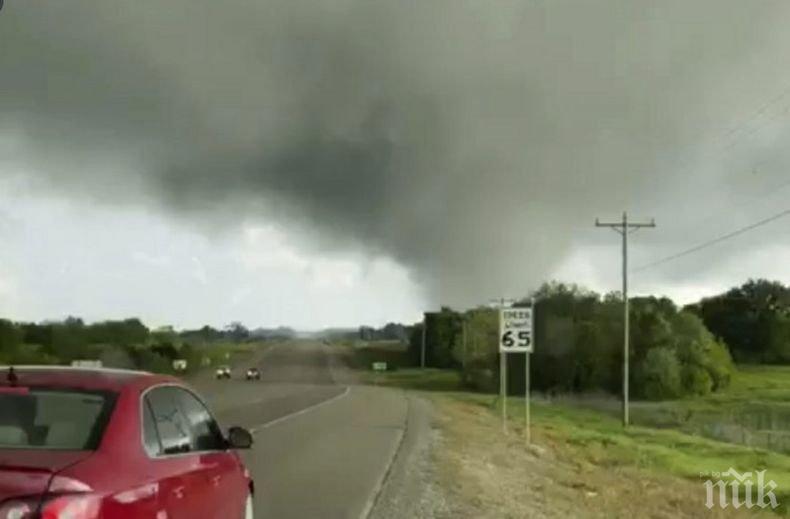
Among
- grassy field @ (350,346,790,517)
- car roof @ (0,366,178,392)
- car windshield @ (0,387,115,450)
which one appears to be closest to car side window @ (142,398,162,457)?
car roof @ (0,366,178,392)

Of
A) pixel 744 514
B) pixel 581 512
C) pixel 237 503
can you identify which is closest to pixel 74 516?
pixel 237 503

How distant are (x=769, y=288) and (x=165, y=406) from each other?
17836 centimetres

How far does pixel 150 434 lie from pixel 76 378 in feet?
1.85

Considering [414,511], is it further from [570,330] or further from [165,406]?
[570,330]

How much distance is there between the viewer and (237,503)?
30.3ft

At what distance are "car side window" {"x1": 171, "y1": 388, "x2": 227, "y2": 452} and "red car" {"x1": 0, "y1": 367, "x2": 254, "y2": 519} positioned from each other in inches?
0.7

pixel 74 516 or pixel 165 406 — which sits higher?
pixel 165 406

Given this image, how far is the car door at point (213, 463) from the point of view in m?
8.19

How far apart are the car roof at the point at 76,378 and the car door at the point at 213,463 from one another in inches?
30.4

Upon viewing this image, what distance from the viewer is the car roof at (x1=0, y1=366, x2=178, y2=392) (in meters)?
7.04

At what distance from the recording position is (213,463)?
8.43 meters

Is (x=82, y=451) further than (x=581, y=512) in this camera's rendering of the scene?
No

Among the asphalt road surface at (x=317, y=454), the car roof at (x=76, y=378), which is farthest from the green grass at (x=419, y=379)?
the car roof at (x=76, y=378)

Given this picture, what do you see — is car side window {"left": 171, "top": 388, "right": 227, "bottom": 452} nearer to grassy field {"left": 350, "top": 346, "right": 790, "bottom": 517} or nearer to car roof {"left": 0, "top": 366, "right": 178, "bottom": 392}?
car roof {"left": 0, "top": 366, "right": 178, "bottom": 392}
